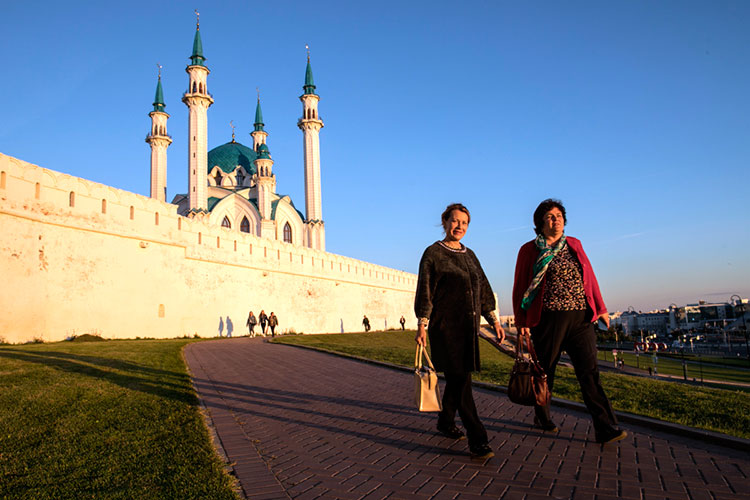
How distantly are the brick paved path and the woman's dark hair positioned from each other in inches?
75.3

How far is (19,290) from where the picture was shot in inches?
695

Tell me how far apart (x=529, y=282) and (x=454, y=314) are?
839 millimetres

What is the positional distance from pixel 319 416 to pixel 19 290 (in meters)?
17.3

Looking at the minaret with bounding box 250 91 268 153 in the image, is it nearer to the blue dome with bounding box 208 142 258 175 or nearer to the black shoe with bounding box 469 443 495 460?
the blue dome with bounding box 208 142 258 175

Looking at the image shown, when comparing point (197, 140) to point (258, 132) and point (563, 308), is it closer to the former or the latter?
point (258, 132)

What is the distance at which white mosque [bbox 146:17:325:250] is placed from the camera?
39.0 m

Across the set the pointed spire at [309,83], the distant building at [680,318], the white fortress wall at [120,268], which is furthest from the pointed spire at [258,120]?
the distant building at [680,318]

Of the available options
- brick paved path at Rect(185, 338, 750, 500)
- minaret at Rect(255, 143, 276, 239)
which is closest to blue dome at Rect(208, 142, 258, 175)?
minaret at Rect(255, 143, 276, 239)

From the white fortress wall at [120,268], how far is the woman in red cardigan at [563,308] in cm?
1937

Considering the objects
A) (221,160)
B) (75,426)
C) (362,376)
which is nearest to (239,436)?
(75,426)

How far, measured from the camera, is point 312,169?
47031mm

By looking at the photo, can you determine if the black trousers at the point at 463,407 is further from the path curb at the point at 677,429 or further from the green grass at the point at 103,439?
the path curb at the point at 677,429

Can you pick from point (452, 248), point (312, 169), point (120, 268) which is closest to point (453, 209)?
point (452, 248)

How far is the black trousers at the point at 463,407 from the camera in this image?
3.77m
